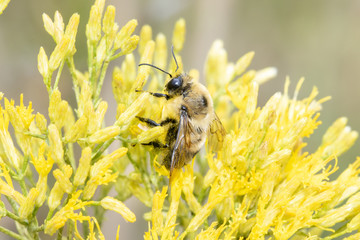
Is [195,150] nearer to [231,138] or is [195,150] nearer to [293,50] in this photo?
[231,138]

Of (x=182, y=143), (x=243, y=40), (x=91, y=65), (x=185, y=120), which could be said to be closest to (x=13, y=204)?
(x=91, y=65)

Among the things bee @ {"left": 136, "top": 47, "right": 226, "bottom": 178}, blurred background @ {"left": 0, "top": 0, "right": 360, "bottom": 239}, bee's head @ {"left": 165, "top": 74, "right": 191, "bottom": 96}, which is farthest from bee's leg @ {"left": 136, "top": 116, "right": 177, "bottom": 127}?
blurred background @ {"left": 0, "top": 0, "right": 360, "bottom": 239}

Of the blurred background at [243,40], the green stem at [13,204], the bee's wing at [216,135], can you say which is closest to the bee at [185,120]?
the bee's wing at [216,135]

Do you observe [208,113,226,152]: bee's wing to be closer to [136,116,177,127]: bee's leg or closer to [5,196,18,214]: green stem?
[136,116,177,127]: bee's leg

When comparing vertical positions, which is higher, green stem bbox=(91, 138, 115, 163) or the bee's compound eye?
the bee's compound eye

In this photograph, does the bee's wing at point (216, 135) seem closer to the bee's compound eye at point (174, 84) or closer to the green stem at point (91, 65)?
the bee's compound eye at point (174, 84)

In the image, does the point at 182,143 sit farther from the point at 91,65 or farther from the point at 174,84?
the point at 91,65
